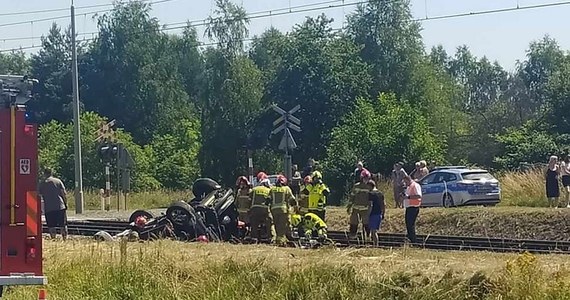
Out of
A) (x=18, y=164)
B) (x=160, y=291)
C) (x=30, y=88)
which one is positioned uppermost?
(x=30, y=88)

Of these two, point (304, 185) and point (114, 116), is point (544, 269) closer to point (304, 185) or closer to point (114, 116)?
point (304, 185)

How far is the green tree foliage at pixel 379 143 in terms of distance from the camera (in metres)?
47.4

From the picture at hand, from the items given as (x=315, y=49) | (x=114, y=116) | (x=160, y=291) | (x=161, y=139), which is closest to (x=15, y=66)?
(x=114, y=116)

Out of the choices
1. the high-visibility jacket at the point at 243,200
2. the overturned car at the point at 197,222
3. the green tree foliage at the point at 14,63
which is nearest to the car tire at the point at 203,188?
the overturned car at the point at 197,222

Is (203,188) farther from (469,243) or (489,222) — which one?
(489,222)

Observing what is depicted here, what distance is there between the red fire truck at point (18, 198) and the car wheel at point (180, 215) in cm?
950

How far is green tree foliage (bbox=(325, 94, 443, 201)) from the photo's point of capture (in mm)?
47438

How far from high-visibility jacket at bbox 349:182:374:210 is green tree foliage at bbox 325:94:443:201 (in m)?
23.9

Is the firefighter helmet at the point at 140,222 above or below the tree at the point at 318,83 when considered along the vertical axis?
below

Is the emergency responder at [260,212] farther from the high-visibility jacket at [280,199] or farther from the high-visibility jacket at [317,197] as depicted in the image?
the high-visibility jacket at [317,197]

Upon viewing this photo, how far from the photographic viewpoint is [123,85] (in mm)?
94688

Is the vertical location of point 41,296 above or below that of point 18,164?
below

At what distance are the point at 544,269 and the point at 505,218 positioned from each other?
54.7 feet

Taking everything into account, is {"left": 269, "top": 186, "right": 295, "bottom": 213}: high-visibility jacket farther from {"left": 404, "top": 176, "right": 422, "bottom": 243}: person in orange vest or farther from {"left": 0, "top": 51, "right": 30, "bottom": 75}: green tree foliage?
{"left": 0, "top": 51, "right": 30, "bottom": 75}: green tree foliage
